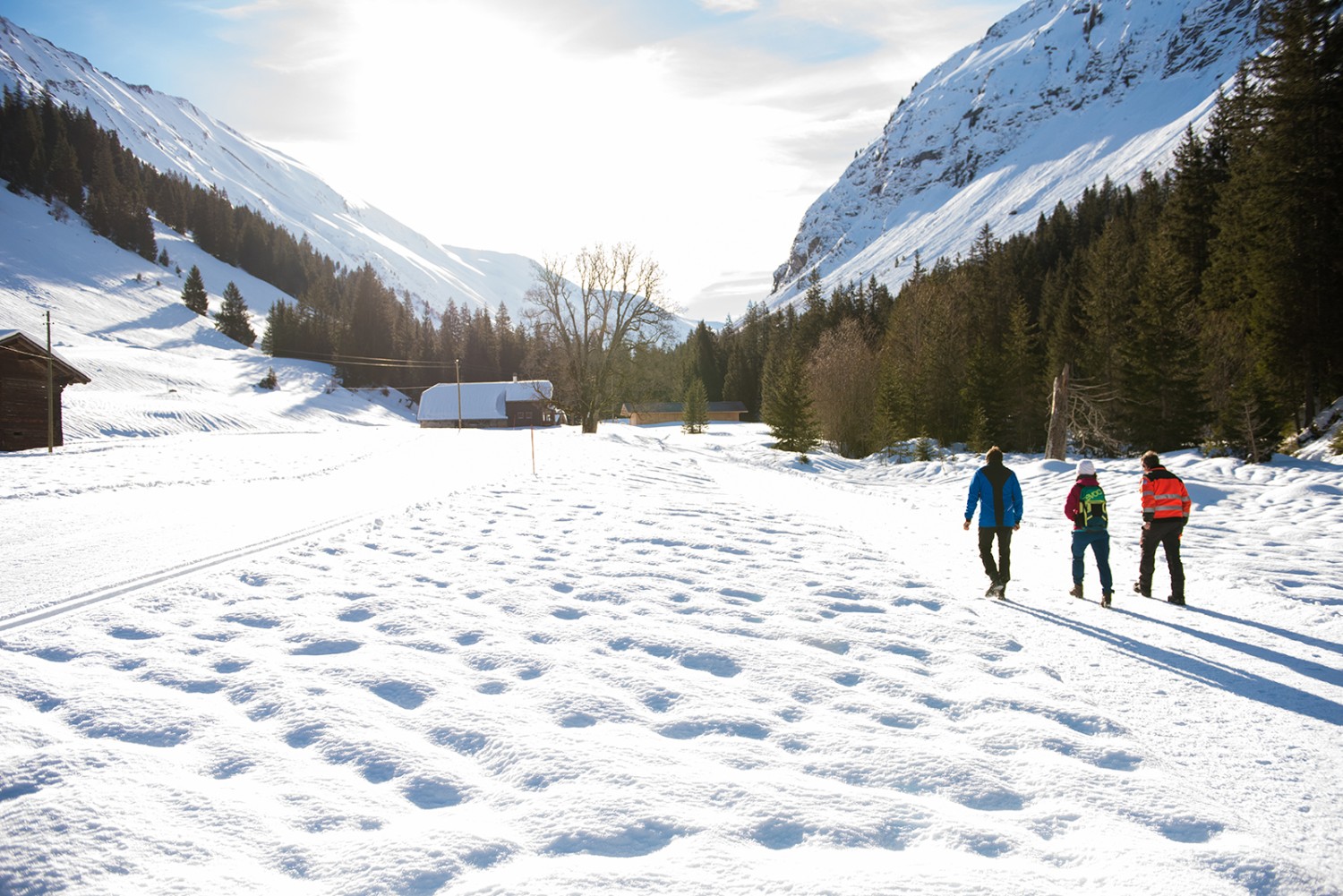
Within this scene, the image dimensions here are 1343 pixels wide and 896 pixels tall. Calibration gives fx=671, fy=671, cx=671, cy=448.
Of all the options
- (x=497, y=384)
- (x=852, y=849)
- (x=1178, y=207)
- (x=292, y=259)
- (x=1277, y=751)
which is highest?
(x=292, y=259)

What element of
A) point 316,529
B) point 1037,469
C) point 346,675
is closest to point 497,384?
point 1037,469

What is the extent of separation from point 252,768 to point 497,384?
2782 inches

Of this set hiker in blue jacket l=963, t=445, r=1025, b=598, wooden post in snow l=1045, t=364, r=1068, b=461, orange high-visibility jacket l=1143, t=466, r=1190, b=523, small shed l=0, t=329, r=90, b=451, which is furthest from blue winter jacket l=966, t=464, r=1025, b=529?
small shed l=0, t=329, r=90, b=451

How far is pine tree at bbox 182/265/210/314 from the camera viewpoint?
8944 cm

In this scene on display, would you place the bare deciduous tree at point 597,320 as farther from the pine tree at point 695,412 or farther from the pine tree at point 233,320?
the pine tree at point 233,320

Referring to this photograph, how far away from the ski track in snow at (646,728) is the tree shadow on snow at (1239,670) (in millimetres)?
41

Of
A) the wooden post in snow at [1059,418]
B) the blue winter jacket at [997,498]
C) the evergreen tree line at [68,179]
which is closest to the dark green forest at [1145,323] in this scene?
the wooden post in snow at [1059,418]

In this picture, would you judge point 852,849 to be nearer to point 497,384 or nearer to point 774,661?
point 774,661

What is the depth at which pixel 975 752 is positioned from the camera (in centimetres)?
400

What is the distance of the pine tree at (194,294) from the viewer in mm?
89438

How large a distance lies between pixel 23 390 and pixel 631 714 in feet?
118

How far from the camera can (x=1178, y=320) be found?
99.1ft

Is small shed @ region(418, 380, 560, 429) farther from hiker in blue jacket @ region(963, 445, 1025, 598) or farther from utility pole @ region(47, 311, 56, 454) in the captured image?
hiker in blue jacket @ region(963, 445, 1025, 598)

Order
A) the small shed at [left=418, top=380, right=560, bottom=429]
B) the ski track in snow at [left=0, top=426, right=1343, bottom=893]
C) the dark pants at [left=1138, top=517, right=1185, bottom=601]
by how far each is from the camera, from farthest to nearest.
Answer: the small shed at [left=418, top=380, right=560, bottom=429], the dark pants at [left=1138, top=517, right=1185, bottom=601], the ski track in snow at [left=0, top=426, right=1343, bottom=893]
